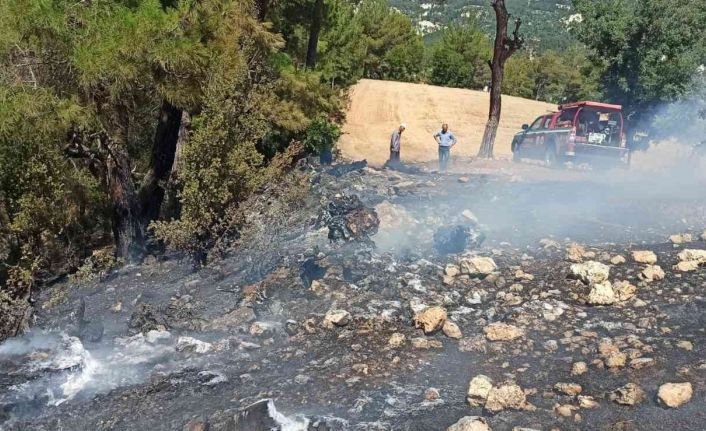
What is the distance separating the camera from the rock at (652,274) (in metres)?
6.71

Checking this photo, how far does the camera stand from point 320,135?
1509 centimetres

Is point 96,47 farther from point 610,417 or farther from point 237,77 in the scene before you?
point 610,417

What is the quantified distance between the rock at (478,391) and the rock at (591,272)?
231 cm

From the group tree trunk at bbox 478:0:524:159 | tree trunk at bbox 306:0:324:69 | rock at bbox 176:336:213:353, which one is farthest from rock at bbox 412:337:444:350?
tree trunk at bbox 306:0:324:69

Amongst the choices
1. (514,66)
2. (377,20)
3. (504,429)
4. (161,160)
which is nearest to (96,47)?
(161,160)

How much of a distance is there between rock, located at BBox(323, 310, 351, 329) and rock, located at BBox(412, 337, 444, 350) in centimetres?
77

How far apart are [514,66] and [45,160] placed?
142 feet

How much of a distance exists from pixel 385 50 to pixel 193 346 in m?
32.8

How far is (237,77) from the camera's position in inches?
312

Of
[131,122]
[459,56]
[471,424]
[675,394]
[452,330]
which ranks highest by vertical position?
[459,56]

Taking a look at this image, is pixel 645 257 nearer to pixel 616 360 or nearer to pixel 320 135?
pixel 616 360

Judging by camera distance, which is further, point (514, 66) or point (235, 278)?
point (514, 66)

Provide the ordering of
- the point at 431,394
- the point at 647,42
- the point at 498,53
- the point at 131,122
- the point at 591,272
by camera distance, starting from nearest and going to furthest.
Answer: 1. the point at 431,394
2. the point at 591,272
3. the point at 131,122
4. the point at 498,53
5. the point at 647,42

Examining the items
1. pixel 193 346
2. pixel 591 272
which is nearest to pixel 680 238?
pixel 591 272
